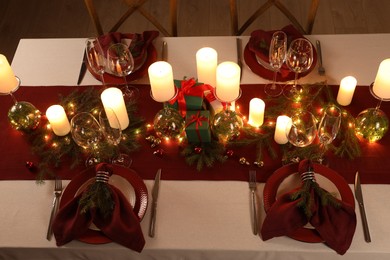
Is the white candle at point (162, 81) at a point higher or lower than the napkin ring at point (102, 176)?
higher

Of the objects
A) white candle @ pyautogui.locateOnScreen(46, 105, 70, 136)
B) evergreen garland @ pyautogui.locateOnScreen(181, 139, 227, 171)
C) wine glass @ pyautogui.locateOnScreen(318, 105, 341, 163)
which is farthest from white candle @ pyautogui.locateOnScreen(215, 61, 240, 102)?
white candle @ pyautogui.locateOnScreen(46, 105, 70, 136)

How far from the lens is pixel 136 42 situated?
1.59 meters

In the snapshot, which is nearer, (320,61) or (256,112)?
(256,112)

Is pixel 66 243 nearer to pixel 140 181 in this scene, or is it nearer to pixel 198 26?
pixel 140 181

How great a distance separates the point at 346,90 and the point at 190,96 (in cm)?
53

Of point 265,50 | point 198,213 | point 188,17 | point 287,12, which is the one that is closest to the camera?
point 198,213

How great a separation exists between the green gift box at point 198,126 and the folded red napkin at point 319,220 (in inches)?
12.8

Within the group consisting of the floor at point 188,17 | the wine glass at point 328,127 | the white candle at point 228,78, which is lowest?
the wine glass at point 328,127

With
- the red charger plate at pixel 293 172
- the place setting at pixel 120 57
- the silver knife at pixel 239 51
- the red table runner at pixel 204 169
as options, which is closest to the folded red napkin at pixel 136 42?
Result: the place setting at pixel 120 57

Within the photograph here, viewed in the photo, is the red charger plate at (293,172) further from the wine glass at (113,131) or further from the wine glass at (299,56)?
the wine glass at (113,131)

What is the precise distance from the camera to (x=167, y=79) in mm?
1308

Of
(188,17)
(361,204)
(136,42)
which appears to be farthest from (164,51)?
(188,17)

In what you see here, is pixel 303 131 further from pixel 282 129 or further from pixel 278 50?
pixel 278 50

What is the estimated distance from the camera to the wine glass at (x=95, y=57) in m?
1.42
